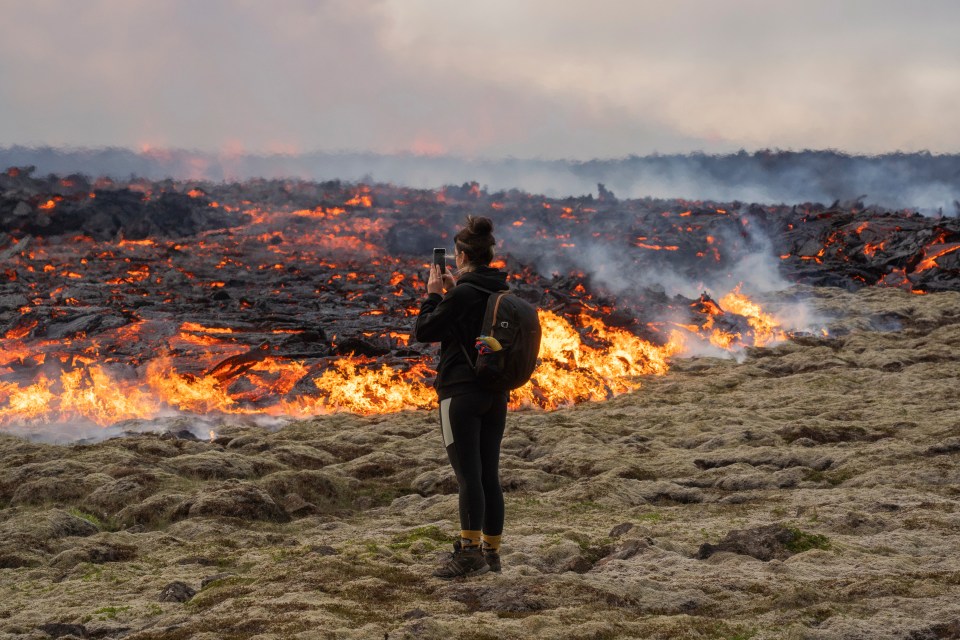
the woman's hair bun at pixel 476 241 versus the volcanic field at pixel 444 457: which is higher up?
the woman's hair bun at pixel 476 241

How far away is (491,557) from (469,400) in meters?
1.28

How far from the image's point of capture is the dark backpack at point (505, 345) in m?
6.31

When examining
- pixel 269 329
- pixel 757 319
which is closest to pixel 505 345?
pixel 269 329

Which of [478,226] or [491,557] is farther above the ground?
[478,226]

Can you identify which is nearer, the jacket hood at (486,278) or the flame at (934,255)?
the jacket hood at (486,278)

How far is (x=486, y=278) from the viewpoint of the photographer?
6.67 metres

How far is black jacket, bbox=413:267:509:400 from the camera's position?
6.46 meters

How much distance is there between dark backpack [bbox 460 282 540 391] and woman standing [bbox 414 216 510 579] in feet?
0.40

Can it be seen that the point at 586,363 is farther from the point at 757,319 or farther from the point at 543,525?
the point at 543,525

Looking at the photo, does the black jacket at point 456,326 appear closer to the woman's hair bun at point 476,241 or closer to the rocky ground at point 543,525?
the woman's hair bun at point 476,241

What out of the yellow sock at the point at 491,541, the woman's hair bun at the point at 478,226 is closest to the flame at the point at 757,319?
the yellow sock at the point at 491,541

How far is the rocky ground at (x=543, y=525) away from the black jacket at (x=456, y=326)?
1466 millimetres

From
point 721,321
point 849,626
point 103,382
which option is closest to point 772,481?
point 849,626

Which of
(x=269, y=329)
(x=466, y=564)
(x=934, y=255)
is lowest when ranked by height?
(x=269, y=329)
